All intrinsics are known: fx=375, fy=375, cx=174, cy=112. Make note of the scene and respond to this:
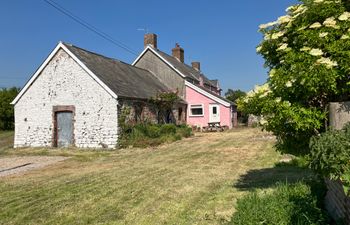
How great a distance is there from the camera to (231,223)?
575cm

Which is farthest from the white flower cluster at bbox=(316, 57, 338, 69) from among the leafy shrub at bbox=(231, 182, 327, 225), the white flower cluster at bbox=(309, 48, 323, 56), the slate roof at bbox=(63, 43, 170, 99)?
the slate roof at bbox=(63, 43, 170, 99)

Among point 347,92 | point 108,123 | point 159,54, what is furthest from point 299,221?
point 159,54

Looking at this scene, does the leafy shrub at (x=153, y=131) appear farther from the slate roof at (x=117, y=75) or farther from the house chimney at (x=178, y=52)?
the house chimney at (x=178, y=52)

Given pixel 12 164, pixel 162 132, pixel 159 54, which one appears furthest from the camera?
pixel 159 54

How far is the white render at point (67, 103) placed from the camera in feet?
68.5

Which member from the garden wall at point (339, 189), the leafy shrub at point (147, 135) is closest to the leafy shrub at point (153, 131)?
the leafy shrub at point (147, 135)

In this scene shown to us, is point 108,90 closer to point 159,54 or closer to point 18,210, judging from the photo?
point 18,210

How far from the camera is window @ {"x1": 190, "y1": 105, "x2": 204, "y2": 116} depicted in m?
35.1

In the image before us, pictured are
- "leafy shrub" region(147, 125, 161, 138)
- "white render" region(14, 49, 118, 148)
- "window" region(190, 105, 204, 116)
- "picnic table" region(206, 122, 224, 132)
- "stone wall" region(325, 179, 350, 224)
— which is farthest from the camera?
"window" region(190, 105, 204, 116)

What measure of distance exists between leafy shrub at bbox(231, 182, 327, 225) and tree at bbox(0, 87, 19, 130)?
31.9m

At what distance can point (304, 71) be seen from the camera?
5504mm

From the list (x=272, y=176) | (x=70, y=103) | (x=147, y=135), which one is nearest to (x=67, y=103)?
(x=70, y=103)

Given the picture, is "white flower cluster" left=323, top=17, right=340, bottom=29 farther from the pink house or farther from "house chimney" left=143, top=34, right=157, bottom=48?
"house chimney" left=143, top=34, right=157, bottom=48

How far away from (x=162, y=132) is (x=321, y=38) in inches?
748
